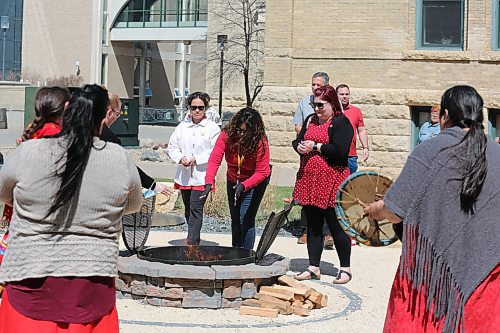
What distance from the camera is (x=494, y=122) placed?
18891 mm

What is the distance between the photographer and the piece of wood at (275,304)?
26.0 ft

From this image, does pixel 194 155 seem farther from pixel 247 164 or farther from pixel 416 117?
pixel 416 117

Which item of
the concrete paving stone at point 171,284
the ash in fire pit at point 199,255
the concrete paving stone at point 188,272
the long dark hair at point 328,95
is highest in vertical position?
the long dark hair at point 328,95

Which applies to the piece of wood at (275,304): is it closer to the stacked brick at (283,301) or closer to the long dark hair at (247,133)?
the stacked brick at (283,301)

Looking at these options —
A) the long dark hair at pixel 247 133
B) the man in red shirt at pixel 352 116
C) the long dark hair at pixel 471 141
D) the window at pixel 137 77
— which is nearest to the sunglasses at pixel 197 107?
the long dark hair at pixel 247 133

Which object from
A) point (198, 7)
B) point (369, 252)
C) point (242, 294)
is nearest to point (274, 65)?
point (369, 252)

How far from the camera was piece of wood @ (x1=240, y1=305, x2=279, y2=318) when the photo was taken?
7809 mm

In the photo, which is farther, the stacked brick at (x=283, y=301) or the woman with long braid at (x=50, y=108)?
the stacked brick at (x=283, y=301)

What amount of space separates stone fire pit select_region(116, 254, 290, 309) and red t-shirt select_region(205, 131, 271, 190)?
1.37 meters

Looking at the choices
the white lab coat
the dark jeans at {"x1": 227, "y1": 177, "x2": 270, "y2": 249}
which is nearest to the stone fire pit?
the dark jeans at {"x1": 227, "y1": 177, "x2": 270, "y2": 249}

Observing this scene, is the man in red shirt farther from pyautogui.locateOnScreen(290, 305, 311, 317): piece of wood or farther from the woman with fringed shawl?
the woman with fringed shawl

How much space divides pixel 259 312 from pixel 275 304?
0.19 meters

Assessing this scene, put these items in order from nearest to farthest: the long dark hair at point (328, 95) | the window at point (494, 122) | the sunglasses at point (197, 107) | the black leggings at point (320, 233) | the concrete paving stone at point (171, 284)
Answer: the concrete paving stone at point (171, 284)
the long dark hair at point (328, 95)
the black leggings at point (320, 233)
the sunglasses at point (197, 107)
the window at point (494, 122)

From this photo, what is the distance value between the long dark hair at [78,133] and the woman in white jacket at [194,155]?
5673mm
